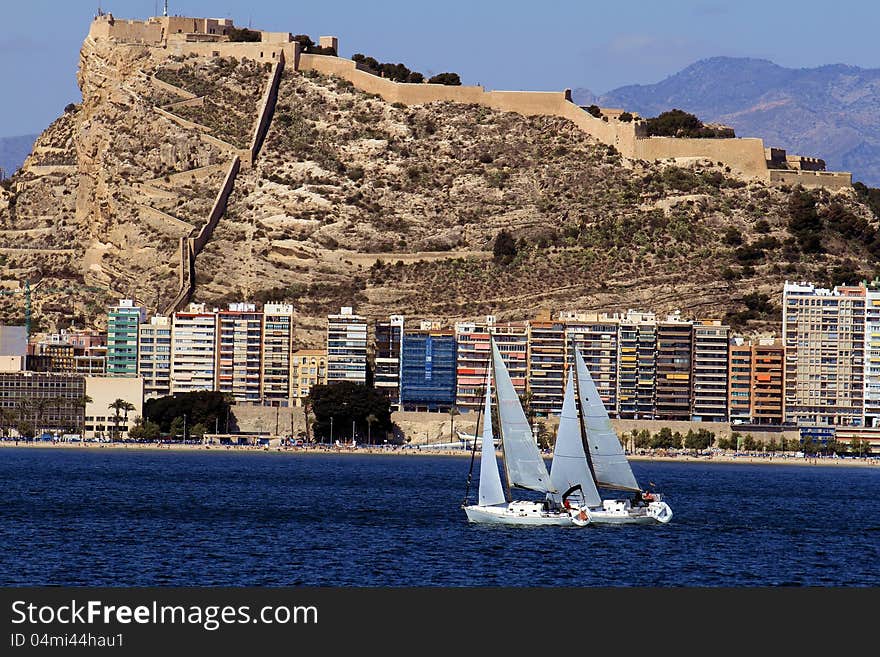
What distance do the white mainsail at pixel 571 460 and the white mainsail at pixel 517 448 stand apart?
1.36 meters

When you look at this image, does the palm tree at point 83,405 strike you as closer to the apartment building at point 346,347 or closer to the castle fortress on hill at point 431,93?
the apartment building at point 346,347

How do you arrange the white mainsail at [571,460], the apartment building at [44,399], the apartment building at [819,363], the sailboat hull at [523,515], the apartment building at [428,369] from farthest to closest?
the apartment building at [44,399]
the apartment building at [819,363]
the apartment building at [428,369]
the white mainsail at [571,460]
the sailboat hull at [523,515]

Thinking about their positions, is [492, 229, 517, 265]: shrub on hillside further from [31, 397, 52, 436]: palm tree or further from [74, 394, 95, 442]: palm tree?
[31, 397, 52, 436]: palm tree

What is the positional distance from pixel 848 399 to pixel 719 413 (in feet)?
30.2

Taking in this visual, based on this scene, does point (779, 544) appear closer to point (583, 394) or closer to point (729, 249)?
point (583, 394)

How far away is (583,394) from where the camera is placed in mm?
72625

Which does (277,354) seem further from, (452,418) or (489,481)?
(489,481)

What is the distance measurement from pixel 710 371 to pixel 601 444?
218 feet

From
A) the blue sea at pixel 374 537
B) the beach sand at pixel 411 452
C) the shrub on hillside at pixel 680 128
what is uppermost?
the shrub on hillside at pixel 680 128

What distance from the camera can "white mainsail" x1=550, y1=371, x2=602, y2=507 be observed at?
71062mm

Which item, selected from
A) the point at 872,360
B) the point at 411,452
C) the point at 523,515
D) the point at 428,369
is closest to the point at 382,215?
the point at 428,369

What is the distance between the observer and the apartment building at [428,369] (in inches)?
5399

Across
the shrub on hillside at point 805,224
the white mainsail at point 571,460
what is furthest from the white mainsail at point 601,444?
the shrub on hillside at point 805,224

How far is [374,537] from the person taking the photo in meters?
65.3
